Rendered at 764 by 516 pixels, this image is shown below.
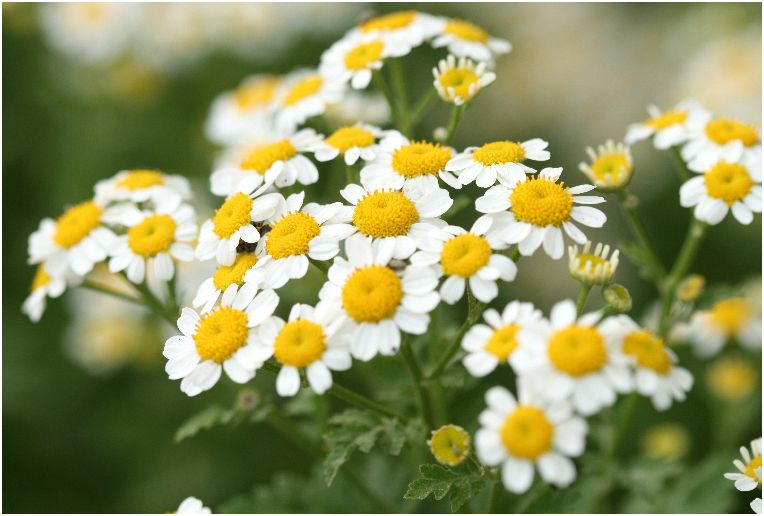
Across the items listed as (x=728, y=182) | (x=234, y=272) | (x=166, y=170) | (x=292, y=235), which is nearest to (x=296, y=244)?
(x=292, y=235)

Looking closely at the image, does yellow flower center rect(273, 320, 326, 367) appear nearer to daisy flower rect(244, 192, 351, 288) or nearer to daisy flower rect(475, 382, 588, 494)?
daisy flower rect(244, 192, 351, 288)

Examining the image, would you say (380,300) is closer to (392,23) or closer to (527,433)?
(527,433)

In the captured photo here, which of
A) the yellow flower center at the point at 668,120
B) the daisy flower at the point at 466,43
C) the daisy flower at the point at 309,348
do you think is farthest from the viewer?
the daisy flower at the point at 466,43

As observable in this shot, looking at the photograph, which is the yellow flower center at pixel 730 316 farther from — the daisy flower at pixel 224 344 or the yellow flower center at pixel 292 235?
the daisy flower at pixel 224 344

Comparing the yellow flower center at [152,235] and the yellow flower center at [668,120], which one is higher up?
the yellow flower center at [152,235]

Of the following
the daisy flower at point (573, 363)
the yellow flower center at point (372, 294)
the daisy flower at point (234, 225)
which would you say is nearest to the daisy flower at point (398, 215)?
the yellow flower center at point (372, 294)

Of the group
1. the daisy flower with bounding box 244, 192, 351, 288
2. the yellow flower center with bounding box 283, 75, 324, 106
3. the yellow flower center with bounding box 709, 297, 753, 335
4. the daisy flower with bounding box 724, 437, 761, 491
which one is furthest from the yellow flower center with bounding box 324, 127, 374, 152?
the yellow flower center with bounding box 709, 297, 753, 335

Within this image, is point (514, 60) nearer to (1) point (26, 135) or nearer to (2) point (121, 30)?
(2) point (121, 30)
